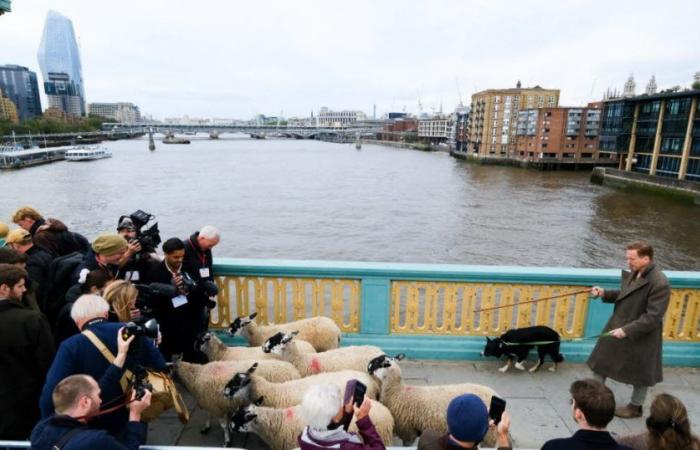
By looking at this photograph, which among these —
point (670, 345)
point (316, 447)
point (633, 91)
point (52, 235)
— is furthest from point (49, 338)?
point (633, 91)

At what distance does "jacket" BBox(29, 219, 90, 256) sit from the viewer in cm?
469

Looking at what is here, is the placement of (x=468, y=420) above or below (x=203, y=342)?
above

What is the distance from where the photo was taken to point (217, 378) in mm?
3963

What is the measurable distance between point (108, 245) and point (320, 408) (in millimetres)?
2337

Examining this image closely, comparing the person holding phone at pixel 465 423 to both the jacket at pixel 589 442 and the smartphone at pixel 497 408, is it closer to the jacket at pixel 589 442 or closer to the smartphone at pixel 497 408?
the smartphone at pixel 497 408

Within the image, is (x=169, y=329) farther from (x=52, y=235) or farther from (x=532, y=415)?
Result: (x=532, y=415)

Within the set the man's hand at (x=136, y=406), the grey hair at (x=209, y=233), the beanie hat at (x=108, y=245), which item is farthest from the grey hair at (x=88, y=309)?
the grey hair at (x=209, y=233)

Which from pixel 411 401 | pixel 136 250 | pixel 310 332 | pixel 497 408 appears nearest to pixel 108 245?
pixel 136 250

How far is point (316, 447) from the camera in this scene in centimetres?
229

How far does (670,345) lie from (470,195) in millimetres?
40323

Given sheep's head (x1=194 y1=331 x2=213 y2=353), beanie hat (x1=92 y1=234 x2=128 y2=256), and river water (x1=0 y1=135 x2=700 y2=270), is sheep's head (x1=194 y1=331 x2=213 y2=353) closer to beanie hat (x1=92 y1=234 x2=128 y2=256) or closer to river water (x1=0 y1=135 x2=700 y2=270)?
beanie hat (x1=92 y1=234 x2=128 y2=256)

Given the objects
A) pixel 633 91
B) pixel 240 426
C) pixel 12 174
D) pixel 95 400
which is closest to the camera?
pixel 95 400

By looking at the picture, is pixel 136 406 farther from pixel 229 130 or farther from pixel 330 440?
pixel 229 130

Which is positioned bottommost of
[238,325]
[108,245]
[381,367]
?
[238,325]
